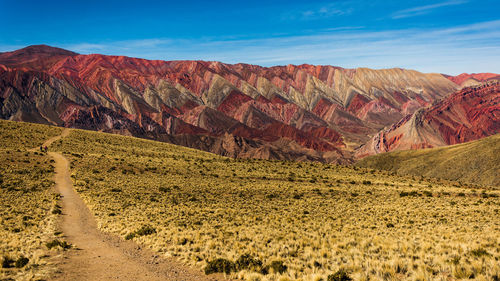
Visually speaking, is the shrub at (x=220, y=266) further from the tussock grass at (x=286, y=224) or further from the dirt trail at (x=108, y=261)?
the dirt trail at (x=108, y=261)

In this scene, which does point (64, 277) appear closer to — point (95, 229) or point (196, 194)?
point (95, 229)

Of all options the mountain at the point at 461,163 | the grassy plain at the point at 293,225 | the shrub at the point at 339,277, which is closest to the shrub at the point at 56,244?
the grassy plain at the point at 293,225

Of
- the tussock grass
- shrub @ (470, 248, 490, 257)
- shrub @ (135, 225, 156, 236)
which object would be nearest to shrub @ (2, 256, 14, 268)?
the tussock grass

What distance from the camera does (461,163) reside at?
411 ft

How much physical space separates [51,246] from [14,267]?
2.72 m

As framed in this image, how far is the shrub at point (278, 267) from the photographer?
13718mm

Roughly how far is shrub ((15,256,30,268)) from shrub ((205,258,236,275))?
8.13 meters

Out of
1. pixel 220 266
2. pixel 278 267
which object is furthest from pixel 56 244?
pixel 278 267

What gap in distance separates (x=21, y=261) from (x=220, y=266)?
29.1 ft

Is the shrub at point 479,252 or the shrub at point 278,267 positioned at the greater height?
Answer: the shrub at point 479,252

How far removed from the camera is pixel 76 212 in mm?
26406

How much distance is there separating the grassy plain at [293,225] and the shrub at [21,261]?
226 inches

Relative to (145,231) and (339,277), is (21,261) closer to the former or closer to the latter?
(145,231)

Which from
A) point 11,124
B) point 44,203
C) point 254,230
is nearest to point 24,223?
point 44,203
